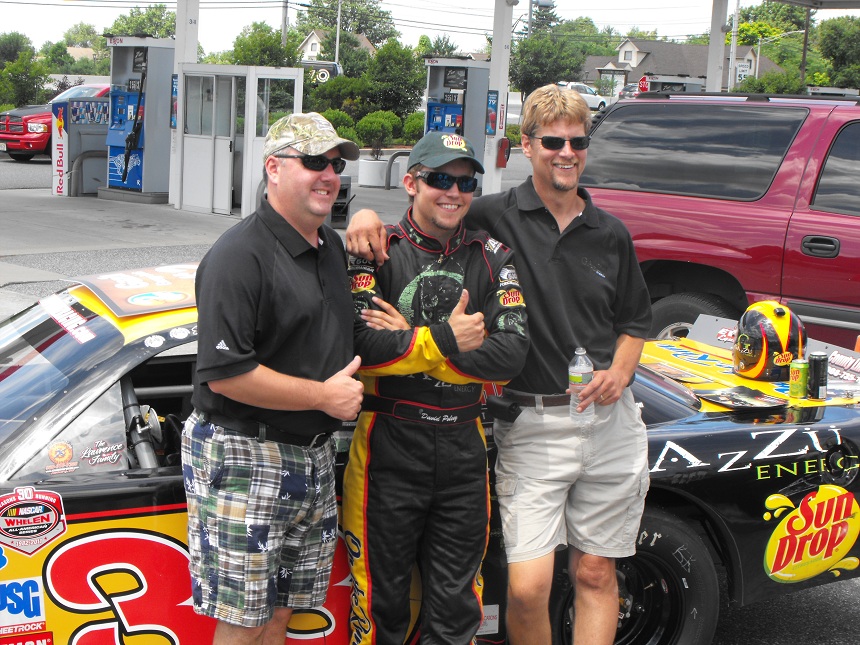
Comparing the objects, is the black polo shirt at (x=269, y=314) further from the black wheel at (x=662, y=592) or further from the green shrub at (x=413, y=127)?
the green shrub at (x=413, y=127)

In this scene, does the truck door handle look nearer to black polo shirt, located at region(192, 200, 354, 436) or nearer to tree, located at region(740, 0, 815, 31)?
black polo shirt, located at region(192, 200, 354, 436)

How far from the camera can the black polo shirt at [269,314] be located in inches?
97.0

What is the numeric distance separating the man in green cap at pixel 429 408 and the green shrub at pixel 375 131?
26062 millimetres

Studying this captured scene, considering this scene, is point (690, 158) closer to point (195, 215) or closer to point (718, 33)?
point (195, 215)

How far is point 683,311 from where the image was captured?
681 cm

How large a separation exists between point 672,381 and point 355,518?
5.31 feet

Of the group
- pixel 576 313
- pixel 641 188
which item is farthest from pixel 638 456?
pixel 641 188

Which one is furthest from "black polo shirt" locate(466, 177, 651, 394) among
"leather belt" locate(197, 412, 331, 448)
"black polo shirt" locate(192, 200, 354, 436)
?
"leather belt" locate(197, 412, 331, 448)

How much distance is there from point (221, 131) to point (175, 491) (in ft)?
43.3

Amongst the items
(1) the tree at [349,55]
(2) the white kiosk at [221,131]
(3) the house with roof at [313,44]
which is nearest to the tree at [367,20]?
(3) the house with roof at [313,44]

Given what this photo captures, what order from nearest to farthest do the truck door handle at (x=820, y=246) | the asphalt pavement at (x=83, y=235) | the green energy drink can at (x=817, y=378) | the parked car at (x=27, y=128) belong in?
1. the green energy drink can at (x=817, y=378)
2. the truck door handle at (x=820, y=246)
3. the asphalt pavement at (x=83, y=235)
4. the parked car at (x=27, y=128)

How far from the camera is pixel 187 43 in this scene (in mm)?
15547

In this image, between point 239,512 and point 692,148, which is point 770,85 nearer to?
point 692,148

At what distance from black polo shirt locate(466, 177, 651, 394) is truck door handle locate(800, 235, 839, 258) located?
3.55m
